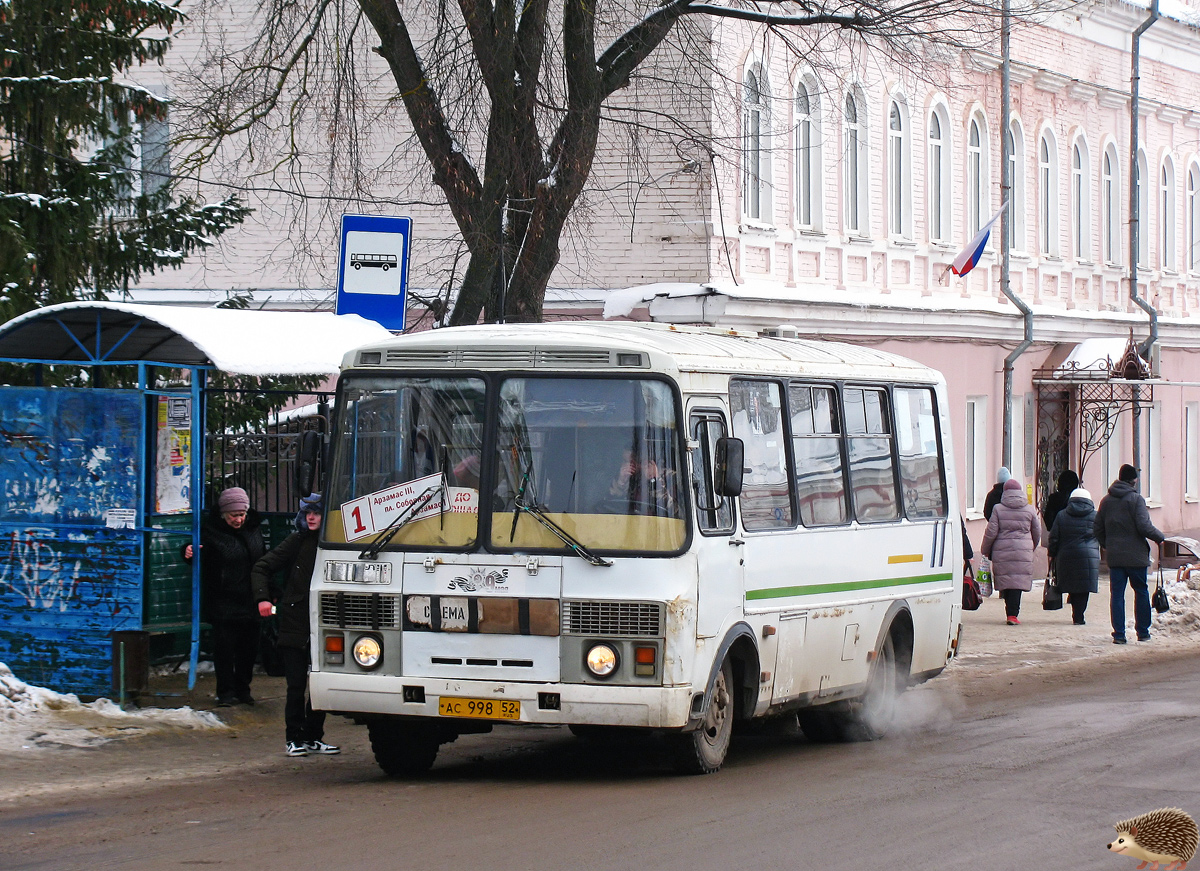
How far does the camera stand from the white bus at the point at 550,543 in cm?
965

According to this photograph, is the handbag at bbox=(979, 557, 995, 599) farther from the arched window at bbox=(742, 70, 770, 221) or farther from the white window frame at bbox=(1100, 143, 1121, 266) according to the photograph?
the white window frame at bbox=(1100, 143, 1121, 266)

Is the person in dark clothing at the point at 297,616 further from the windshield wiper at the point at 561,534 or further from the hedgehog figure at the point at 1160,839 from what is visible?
the hedgehog figure at the point at 1160,839

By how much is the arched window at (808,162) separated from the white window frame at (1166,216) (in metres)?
12.7

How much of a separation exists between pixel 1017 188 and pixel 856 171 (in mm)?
5395

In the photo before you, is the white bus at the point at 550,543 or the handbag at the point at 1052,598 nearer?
the white bus at the point at 550,543

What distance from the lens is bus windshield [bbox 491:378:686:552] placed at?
32.0 feet

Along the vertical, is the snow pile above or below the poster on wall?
below

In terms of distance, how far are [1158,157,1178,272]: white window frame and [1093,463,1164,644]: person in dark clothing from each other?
16.5 meters

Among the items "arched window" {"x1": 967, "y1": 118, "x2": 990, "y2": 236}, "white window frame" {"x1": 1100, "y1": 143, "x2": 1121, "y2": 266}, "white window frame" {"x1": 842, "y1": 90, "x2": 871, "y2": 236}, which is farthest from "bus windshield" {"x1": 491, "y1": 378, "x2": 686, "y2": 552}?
"white window frame" {"x1": 1100, "y1": 143, "x2": 1121, "y2": 266}

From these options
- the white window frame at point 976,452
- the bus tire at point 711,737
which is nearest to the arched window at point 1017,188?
the white window frame at point 976,452

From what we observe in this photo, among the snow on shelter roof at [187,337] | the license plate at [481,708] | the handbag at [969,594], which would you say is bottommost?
the license plate at [481,708]

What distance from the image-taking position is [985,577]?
20766 millimetres

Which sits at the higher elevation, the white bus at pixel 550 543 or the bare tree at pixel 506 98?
the bare tree at pixel 506 98

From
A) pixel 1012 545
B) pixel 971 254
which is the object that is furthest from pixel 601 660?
pixel 971 254
